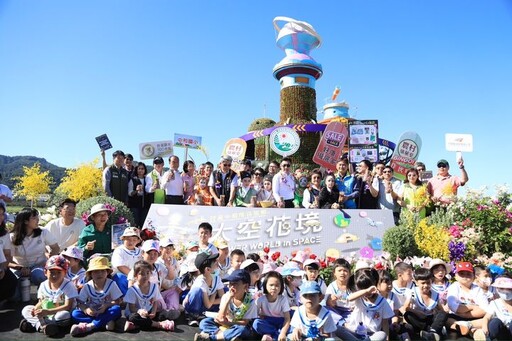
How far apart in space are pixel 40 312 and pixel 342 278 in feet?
10.7

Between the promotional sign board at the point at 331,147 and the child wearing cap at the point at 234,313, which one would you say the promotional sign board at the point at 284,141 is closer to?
the promotional sign board at the point at 331,147

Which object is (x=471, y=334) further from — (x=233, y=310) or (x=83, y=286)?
(x=83, y=286)

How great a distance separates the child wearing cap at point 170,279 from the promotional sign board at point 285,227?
149 cm

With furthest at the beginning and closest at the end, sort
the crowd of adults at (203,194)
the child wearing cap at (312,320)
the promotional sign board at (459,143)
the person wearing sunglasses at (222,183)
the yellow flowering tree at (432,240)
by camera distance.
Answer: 1. the person wearing sunglasses at (222,183)
2. the promotional sign board at (459,143)
3. the yellow flowering tree at (432,240)
4. the crowd of adults at (203,194)
5. the child wearing cap at (312,320)

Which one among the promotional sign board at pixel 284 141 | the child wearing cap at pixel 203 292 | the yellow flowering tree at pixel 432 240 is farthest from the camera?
the promotional sign board at pixel 284 141

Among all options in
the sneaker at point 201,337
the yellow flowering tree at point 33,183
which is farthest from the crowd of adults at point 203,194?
the yellow flowering tree at point 33,183

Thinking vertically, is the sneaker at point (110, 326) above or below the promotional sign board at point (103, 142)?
below

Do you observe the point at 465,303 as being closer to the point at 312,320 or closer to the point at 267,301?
the point at 312,320

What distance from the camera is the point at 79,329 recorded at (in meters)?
3.67

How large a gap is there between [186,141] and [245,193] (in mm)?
7690

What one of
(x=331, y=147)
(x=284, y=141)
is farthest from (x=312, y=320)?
(x=284, y=141)

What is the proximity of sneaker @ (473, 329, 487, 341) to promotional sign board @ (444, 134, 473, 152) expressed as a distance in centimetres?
385

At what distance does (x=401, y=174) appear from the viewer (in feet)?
37.6

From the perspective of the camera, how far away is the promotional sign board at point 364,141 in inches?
Answer: 399
